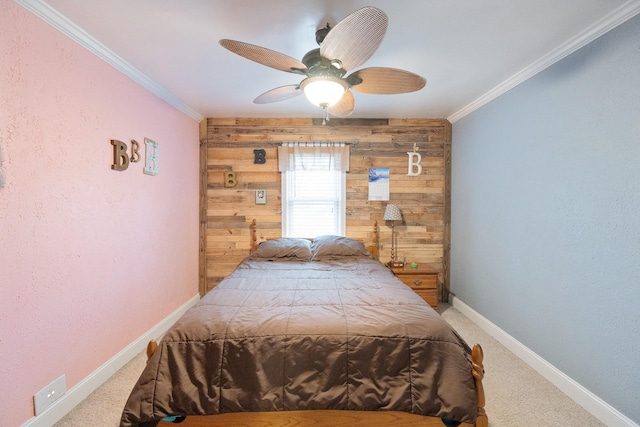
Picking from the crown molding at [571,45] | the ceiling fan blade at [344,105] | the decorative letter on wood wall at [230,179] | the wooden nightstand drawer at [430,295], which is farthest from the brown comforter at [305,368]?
the decorative letter on wood wall at [230,179]

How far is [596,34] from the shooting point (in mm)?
1812

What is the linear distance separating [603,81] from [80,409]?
382 centimetres

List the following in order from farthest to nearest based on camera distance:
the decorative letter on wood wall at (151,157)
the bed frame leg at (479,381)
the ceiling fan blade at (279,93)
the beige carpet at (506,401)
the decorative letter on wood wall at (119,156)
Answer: the decorative letter on wood wall at (151,157), the decorative letter on wood wall at (119,156), the ceiling fan blade at (279,93), the beige carpet at (506,401), the bed frame leg at (479,381)

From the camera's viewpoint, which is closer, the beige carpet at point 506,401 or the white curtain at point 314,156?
the beige carpet at point 506,401

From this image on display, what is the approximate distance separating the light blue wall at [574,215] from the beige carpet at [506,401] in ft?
0.66

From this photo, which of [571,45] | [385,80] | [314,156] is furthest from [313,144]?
[571,45]

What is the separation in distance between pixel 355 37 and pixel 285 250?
233 cm

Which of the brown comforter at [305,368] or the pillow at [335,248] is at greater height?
the pillow at [335,248]

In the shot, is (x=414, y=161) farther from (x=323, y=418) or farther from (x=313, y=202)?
(x=323, y=418)

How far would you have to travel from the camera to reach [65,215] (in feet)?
5.97

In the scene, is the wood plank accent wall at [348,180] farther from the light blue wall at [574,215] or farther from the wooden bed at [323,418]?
the wooden bed at [323,418]

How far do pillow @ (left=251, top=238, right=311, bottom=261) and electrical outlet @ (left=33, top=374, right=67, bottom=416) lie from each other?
1813 mm

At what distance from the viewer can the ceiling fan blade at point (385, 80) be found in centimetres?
170

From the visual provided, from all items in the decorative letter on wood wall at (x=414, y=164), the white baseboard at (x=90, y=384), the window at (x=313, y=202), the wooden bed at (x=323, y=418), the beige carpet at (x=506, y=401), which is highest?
the decorative letter on wood wall at (x=414, y=164)
